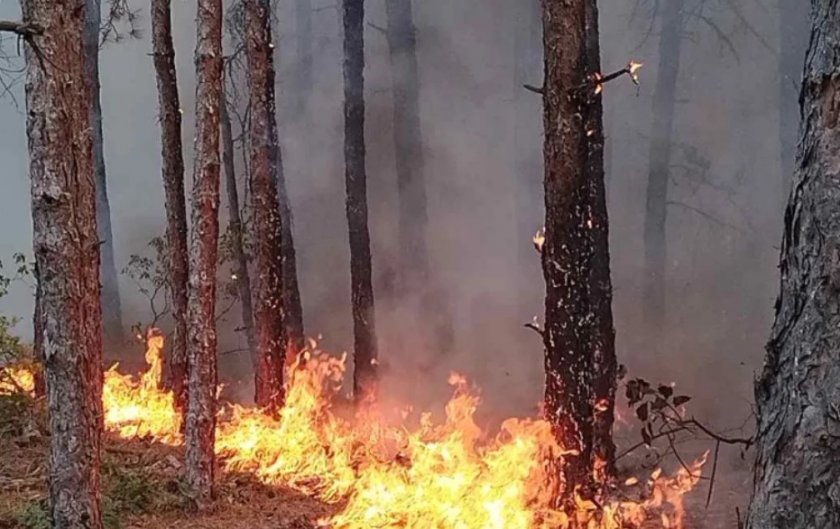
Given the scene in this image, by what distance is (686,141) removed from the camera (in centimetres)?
1336

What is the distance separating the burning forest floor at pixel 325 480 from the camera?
584 centimetres

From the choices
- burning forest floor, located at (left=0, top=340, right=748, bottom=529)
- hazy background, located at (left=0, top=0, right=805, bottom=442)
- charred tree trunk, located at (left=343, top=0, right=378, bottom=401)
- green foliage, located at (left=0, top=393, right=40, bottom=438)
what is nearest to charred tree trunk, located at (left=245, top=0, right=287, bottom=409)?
burning forest floor, located at (left=0, top=340, right=748, bottom=529)

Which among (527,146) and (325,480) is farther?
(527,146)

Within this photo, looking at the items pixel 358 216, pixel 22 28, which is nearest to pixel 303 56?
pixel 358 216

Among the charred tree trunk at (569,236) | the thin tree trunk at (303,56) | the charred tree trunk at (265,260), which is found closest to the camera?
the charred tree trunk at (569,236)

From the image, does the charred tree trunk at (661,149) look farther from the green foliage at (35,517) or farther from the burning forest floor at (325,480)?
the green foliage at (35,517)

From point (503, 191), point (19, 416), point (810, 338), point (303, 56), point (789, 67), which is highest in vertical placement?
point (303, 56)

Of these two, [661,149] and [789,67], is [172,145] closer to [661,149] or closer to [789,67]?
[661,149]

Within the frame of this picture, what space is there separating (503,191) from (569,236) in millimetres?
9004

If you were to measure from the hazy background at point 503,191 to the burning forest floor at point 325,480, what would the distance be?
3408 mm

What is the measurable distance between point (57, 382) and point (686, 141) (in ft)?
38.0

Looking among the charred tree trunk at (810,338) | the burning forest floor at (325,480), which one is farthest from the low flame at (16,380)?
the charred tree trunk at (810,338)

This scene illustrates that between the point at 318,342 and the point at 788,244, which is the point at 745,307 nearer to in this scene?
the point at 318,342

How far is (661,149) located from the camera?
13625mm
